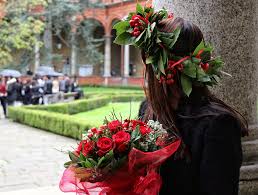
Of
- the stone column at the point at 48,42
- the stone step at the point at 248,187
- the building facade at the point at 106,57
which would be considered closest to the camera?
the stone step at the point at 248,187

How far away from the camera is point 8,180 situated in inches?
320

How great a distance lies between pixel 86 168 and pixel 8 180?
657cm

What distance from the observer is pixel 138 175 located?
1.91m

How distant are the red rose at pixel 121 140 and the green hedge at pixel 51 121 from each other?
11.0 metres

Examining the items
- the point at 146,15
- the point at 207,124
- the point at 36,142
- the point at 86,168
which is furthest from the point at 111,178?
the point at 36,142

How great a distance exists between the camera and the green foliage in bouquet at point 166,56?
1.97 m

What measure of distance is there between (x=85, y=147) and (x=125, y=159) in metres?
0.17

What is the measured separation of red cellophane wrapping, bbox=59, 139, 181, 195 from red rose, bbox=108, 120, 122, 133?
0.15 meters

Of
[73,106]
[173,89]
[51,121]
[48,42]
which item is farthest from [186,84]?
[48,42]

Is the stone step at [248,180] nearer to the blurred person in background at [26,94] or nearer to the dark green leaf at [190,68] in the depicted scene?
the dark green leaf at [190,68]

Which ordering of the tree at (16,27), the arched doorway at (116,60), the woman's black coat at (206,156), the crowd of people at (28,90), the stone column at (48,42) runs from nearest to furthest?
1. the woman's black coat at (206,156)
2. the crowd of people at (28,90)
3. the tree at (16,27)
4. the stone column at (48,42)
5. the arched doorway at (116,60)

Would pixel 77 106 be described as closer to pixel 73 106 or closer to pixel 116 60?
pixel 73 106

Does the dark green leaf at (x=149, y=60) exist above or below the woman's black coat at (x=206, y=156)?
above

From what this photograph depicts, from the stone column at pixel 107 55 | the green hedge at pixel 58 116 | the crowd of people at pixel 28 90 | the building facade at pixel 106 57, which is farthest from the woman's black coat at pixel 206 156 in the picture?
the stone column at pixel 107 55
